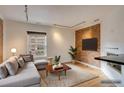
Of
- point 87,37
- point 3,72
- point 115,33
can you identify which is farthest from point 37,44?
point 115,33

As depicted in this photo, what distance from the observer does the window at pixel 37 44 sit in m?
5.82

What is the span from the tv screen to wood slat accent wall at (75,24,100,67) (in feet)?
0.64

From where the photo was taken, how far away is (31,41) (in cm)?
587

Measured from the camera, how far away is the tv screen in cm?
539

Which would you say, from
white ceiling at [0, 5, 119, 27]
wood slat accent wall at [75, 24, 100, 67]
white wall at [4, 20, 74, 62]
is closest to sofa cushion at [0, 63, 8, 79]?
white ceiling at [0, 5, 119, 27]

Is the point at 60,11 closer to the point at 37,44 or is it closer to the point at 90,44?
the point at 90,44

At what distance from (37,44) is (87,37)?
123 inches

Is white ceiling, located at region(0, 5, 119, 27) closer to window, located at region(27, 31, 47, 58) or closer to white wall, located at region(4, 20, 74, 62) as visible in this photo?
white wall, located at region(4, 20, 74, 62)

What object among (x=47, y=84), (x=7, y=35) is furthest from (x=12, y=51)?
(x=47, y=84)

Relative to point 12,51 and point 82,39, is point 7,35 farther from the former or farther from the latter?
point 82,39

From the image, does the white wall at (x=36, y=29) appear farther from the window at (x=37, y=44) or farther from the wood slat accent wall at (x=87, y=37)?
the wood slat accent wall at (x=87, y=37)

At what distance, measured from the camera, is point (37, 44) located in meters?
6.09

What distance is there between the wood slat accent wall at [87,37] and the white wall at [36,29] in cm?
65

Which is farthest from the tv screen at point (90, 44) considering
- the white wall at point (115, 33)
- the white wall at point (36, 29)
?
the white wall at point (36, 29)
